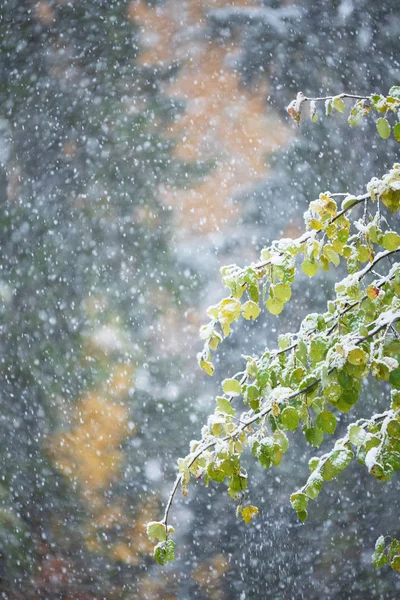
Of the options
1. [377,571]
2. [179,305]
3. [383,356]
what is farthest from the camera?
[377,571]

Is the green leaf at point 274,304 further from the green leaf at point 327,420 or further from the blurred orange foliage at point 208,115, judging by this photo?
the blurred orange foliage at point 208,115

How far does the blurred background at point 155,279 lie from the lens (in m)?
1.83

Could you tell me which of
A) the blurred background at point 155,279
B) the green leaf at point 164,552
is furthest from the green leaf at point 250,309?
the blurred background at point 155,279

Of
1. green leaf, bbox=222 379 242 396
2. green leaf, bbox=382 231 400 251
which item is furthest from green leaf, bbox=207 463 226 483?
green leaf, bbox=382 231 400 251

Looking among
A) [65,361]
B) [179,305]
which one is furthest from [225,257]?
[65,361]

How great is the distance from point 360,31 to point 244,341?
939 millimetres

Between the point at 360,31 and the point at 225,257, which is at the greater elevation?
the point at 360,31

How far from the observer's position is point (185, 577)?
1.86 meters

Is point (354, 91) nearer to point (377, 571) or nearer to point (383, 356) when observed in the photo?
point (383, 356)

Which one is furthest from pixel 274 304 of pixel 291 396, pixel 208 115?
pixel 208 115

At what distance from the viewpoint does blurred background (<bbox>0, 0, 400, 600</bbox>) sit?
183cm

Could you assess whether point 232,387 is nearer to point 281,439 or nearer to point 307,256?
point 281,439

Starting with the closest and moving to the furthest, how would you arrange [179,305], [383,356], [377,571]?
[383,356], [179,305], [377,571]

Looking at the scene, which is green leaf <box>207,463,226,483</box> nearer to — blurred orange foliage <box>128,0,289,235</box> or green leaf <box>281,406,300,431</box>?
green leaf <box>281,406,300,431</box>
